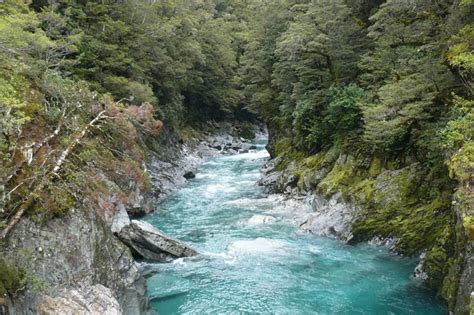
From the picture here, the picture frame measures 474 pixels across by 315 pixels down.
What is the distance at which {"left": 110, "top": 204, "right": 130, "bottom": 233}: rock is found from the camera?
1397cm

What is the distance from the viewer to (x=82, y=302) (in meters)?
8.56

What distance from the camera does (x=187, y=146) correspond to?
124 ft

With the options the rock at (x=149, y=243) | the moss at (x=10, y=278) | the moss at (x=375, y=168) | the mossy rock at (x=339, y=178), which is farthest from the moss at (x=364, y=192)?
the moss at (x=10, y=278)

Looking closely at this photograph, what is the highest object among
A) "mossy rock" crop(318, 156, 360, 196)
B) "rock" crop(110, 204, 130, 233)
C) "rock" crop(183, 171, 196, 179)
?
"mossy rock" crop(318, 156, 360, 196)

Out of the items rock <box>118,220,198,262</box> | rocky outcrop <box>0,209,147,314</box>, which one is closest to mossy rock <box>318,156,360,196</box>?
rock <box>118,220,198,262</box>

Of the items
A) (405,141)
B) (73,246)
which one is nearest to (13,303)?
(73,246)

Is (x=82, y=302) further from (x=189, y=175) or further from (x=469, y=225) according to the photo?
(x=189, y=175)

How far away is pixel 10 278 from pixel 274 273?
792cm

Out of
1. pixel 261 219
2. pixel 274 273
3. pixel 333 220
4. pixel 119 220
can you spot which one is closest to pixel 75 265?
pixel 119 220

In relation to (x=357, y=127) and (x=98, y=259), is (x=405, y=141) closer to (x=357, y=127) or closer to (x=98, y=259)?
(x=357, y=127)

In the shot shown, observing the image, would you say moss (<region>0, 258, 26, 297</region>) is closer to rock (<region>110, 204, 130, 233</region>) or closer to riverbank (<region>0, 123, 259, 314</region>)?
riverbank (<region>0, 123, 259, 314</region>)

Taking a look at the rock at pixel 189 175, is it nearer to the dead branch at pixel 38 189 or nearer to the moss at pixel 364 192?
the moss at pixel 364 192

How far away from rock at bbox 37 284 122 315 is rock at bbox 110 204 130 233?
14.2ft

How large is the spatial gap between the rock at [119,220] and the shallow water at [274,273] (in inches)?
70.3
